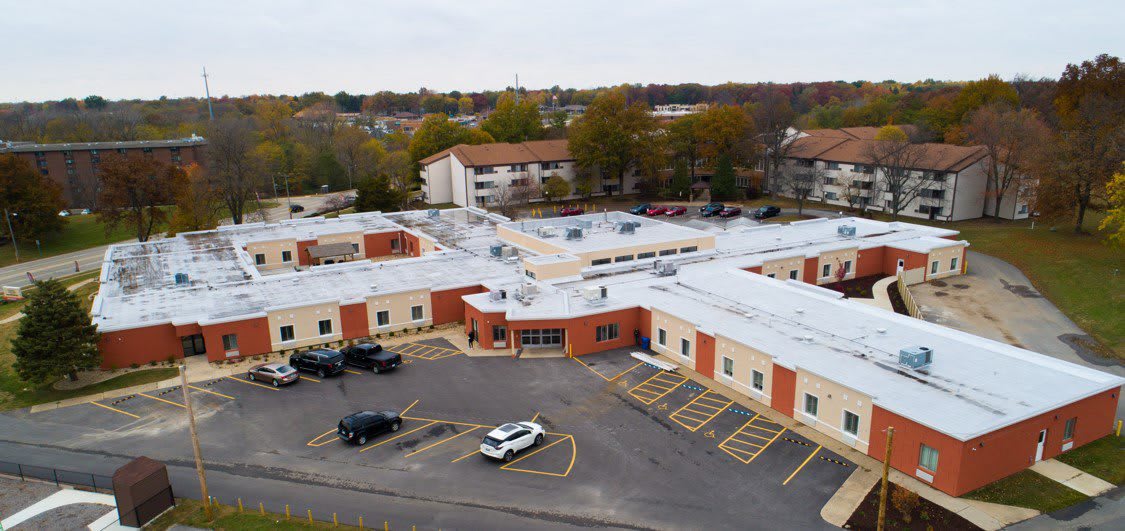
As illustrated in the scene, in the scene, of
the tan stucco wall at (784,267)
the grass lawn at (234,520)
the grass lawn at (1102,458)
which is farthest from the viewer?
the tan stucco wall at (784,267)

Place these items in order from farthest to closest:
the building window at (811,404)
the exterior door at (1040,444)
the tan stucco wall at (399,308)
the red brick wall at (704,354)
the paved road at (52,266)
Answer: the paved road at (52,266), the tan stucco wall at (399,308), the red brick wall at (704,354), the building window at (811,404), the exterior door at (1040,444)

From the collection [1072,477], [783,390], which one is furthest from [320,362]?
[1072,477]

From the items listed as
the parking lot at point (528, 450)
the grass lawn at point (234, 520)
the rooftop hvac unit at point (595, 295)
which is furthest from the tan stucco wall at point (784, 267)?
the grass lawn at point (234, 520)

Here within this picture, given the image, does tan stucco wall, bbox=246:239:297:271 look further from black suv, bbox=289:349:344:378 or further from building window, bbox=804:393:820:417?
building window, bbox=804:393:820:417

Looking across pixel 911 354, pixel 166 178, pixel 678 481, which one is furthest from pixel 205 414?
pixel 166 178

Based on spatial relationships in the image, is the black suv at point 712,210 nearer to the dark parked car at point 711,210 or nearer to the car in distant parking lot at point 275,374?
the dark parked car at point 711,210

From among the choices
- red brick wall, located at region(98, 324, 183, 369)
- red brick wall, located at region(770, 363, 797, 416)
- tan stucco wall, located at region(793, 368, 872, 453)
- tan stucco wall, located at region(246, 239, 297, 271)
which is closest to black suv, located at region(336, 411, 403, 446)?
red brick wall, located at region(98, 324, 183, 369)

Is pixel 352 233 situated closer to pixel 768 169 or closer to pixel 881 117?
pixel 768 169
